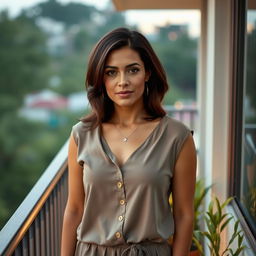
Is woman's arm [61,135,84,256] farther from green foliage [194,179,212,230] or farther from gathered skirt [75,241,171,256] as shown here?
green foliage [194,179,212,230]

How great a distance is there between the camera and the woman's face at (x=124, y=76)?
1680mm

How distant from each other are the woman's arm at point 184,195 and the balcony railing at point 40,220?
55 cm

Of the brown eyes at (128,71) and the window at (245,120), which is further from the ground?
the brown eyes at (128,71)

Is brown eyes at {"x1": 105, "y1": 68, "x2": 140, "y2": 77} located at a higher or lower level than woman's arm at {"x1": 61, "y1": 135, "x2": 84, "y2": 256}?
higher

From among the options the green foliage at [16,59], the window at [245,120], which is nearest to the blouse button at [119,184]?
the window at [245,120]

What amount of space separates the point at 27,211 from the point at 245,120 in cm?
144

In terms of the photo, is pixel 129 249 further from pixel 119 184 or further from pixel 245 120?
pixel 245 120

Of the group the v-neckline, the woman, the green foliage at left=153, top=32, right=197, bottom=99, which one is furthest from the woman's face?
the green foliage at left=153, top=32, right=197, bottom=99

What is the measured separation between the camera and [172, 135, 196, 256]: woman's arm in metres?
1.66

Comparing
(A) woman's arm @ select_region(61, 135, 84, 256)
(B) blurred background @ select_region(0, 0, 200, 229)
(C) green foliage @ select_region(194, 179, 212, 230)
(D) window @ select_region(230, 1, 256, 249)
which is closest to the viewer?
(A) woman's arm @ select_region(61, 135, 84, 256)

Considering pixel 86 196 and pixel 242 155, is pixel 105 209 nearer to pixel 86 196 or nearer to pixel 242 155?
pixel 86 196

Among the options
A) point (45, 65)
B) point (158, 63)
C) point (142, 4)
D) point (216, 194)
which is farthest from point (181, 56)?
point (158, 63)

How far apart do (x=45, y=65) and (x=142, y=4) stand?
17539 mm

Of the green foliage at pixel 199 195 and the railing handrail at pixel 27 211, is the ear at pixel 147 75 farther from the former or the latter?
the green foliage at pixel 199 195
